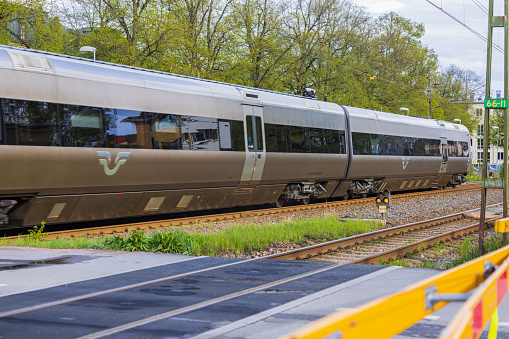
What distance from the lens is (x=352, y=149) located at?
899 inches

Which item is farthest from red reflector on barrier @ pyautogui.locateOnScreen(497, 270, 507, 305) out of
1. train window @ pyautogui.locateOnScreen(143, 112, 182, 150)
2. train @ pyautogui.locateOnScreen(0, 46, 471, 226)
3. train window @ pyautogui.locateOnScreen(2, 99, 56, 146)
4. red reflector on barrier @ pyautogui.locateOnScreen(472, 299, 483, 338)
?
train window @ pyautogui.locateOnScreen(143, 112, 182, 150)

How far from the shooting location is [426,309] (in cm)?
272

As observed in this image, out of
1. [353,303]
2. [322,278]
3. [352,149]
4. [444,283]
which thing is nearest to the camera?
[444,283]

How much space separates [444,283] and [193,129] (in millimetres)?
12616

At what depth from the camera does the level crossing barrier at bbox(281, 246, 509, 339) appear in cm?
201

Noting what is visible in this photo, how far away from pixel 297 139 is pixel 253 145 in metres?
2.53

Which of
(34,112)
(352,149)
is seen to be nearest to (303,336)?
(34,112)

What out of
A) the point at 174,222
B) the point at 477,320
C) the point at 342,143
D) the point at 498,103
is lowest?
the point at 174,222

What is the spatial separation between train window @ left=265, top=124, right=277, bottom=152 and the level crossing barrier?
1430 centimetres

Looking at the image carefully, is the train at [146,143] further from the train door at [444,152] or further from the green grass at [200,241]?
the train door at [444,152]

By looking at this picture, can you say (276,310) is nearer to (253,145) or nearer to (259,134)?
(253,145)

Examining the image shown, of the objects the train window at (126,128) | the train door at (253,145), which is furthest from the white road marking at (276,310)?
the train door at (253,145)

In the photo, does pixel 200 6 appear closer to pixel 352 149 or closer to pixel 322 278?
pixel 352 149

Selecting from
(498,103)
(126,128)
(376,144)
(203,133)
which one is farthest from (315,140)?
(498,103)
